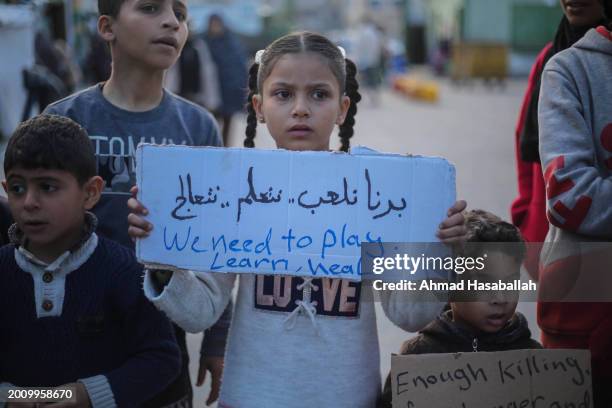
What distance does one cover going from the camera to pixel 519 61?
34.7m

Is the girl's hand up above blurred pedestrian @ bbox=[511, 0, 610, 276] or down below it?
below

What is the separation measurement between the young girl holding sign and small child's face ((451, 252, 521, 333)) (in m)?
0.36

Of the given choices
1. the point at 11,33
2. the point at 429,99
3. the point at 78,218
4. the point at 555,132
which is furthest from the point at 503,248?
the point at 429,99

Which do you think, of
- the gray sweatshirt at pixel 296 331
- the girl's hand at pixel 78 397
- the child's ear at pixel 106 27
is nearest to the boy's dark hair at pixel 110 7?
the child's ear at pixel 106 27

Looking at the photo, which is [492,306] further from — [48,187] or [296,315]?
[48,187]

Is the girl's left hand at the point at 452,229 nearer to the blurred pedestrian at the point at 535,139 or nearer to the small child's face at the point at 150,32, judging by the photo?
the blurred pedestrian at the point at 535,139

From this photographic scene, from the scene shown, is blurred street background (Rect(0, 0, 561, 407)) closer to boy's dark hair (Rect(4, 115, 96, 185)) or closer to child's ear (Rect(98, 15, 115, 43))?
child's ear (Rect(98, 15, 115, 43))

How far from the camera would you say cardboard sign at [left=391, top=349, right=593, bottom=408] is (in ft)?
Result: 8.46

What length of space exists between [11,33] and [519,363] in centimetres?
945

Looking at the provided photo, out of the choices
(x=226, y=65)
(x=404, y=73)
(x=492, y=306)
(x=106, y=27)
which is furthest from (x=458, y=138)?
(x=404, y=73)

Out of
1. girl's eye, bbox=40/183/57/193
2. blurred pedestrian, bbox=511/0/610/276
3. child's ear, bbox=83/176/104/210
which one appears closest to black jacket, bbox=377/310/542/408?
blurred pedestrian, bbox=511/0/610/276

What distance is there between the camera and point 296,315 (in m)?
2.64

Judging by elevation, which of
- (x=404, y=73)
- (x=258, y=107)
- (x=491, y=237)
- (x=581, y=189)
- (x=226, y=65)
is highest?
(x=258, y=107)

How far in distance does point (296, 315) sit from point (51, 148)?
81cm
